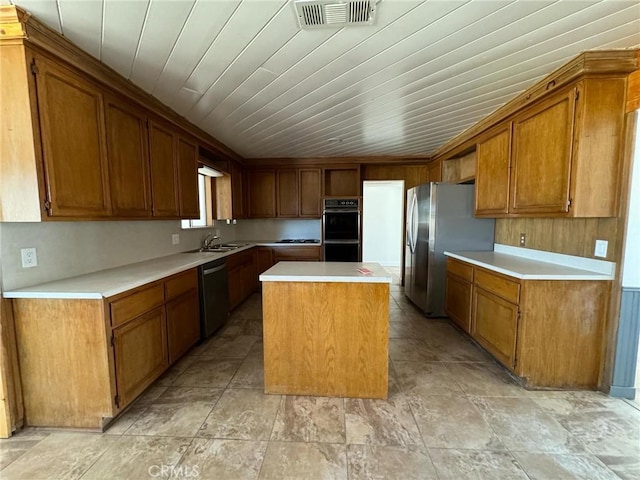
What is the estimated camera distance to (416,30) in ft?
5.28

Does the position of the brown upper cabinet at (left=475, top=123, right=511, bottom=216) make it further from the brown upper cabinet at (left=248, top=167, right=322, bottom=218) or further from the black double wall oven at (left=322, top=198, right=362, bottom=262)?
the brown upper cabinet at (left=248, top=167, right=322, bottom=218)

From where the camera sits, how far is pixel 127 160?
226cm

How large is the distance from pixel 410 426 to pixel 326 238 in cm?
345

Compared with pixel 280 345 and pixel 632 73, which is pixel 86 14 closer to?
pixel 280 345

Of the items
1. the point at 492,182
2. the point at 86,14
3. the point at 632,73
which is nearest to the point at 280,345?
the point at 86,14

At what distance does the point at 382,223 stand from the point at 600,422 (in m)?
5.74

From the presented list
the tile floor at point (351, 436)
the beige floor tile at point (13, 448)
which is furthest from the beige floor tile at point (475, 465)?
the beige floor tile at point (13, 448)

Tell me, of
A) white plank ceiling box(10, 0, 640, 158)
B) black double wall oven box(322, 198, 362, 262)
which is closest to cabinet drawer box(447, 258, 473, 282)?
white plank ceiling box(10, 0, 640, 158)

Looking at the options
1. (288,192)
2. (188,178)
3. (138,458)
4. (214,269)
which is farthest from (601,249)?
(288,192)

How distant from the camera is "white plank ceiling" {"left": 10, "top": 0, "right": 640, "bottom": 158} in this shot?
4.77ft

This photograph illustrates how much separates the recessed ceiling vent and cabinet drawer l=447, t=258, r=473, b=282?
251cm

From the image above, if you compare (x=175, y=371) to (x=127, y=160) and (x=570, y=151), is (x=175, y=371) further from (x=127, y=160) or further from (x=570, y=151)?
(x=570, y=151)

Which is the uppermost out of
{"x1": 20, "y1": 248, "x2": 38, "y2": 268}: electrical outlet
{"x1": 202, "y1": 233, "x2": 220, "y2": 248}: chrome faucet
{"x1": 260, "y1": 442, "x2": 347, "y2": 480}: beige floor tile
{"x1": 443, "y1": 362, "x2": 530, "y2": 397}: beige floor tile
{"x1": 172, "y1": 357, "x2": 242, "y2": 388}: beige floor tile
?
{"x1": 20, "y1": 248, "x2": 38, "y2": 268}: electrical outlet

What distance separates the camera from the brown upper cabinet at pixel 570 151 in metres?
1.95
